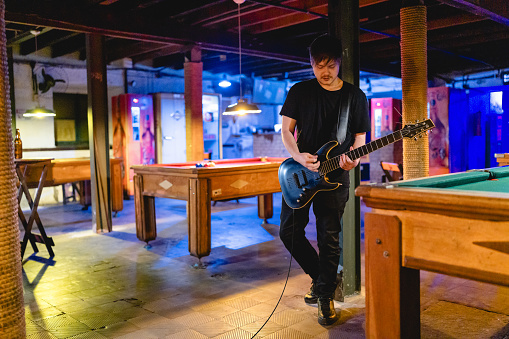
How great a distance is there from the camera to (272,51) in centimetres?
869

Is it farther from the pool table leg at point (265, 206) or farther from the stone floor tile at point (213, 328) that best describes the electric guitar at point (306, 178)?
the pool table leg at point (265, 206)

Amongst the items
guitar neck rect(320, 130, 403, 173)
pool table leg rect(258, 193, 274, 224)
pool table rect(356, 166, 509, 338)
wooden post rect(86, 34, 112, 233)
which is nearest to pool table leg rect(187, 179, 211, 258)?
guitar neck rect(320, 130, 403, 173)

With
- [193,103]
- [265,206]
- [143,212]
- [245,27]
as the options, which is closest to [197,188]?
[143,212]

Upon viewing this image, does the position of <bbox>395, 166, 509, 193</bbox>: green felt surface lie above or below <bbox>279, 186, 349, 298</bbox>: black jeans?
A: above

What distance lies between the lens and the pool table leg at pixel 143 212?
5595mm

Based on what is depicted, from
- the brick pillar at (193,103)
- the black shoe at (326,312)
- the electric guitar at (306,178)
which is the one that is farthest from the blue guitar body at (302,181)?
the brick pillar at (193,103)

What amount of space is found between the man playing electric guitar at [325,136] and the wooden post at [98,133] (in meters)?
4.57

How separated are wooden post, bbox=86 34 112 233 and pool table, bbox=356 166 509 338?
5.74 m

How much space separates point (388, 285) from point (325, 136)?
1.43 meters

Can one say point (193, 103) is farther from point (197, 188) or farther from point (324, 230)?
point (324, 230)

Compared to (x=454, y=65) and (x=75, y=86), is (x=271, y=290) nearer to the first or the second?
(x=75, y=86)

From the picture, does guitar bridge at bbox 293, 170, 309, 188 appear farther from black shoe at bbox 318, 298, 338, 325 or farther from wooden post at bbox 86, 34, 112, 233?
wooden post at bbox 86, 34, 112, 233

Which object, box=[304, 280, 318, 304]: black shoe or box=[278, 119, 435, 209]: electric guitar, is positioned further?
box=[304, 280, 318, 304]: black shoe

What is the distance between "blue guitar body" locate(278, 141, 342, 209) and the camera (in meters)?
2.96
